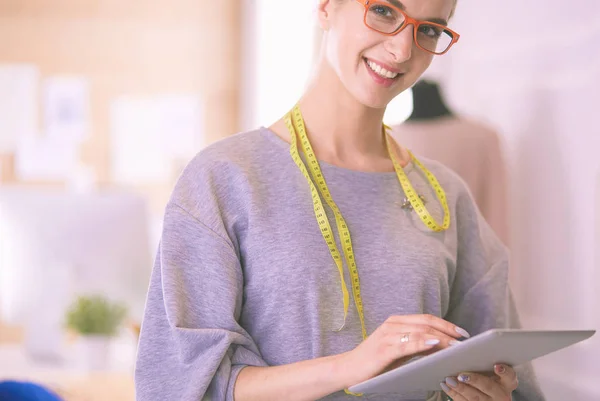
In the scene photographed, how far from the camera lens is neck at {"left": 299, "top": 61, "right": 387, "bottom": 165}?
1434 mm

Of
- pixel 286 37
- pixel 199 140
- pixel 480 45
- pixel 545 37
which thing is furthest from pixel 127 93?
pixel 545 37

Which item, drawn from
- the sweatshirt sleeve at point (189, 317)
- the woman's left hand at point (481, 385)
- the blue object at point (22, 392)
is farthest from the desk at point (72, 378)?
the woman's left hand at point (481, 385)

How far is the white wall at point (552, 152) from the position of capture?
218cm

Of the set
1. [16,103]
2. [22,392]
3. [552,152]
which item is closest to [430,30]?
[22,392]

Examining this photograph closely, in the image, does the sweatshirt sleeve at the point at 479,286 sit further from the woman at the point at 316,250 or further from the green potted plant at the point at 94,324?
the green potted plant at the point at 94,324

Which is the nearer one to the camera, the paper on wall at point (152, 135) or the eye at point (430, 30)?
the eye at point (430, 30)

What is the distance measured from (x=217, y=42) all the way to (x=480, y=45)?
9.34ft

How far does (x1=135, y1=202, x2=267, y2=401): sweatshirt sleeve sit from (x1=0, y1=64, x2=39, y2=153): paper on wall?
413 cm

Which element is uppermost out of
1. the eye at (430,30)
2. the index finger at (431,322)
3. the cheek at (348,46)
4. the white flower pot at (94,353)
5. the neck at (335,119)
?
the eye at (430,30)

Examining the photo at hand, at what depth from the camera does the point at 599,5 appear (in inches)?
83.0

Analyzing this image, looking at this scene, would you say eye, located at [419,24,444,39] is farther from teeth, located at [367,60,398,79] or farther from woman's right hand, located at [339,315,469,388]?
woman's right hand, located at [339,315,469,388]

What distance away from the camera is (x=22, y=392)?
1.52m

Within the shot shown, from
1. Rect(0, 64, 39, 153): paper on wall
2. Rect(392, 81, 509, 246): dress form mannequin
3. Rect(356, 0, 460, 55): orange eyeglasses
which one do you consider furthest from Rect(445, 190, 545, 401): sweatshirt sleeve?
Rect(0, 64, 39, 153): paper on wall

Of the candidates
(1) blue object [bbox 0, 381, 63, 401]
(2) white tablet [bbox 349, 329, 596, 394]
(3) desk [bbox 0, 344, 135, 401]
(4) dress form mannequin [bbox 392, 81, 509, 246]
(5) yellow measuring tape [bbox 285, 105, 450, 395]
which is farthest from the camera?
(4) dress form mannequin [bbox 392, 81, 509, 246]
